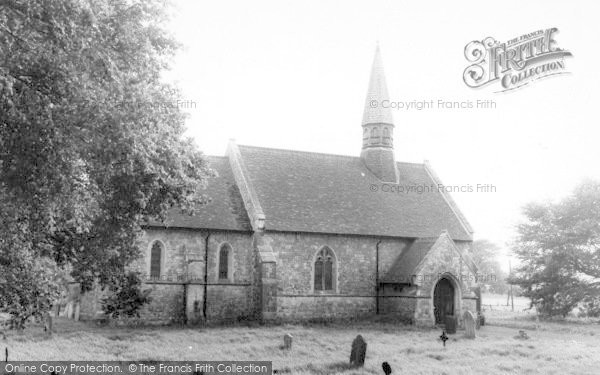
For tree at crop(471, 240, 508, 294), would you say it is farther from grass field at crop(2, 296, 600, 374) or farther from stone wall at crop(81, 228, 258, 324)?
stone wall at crop(81, 228, 258, 324)

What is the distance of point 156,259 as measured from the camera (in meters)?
28.7

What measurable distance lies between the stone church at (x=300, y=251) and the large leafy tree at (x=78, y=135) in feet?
41.3

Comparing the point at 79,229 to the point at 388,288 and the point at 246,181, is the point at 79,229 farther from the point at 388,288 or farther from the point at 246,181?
the point at 388,288

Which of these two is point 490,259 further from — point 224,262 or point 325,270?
point 224,262

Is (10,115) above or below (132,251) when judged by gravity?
above

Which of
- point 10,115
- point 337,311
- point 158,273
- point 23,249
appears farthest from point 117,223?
point 337,311

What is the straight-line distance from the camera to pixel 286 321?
29516mm

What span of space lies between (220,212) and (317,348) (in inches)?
441

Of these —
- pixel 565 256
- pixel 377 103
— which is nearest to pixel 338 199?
pixel 377 103

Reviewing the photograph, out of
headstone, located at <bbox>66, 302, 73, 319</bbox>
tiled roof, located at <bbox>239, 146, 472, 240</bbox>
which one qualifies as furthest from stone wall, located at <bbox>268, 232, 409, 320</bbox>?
headstone, located at <bbox>66, 302, 73, 319</bbox>

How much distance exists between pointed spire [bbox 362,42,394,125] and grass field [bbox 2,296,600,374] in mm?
14504

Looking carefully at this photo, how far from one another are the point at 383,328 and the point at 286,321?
4.58 m

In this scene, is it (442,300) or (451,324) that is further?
A: (442,300)

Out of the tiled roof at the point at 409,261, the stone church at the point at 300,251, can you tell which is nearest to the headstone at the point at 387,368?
the stone church at the point at 300,251
